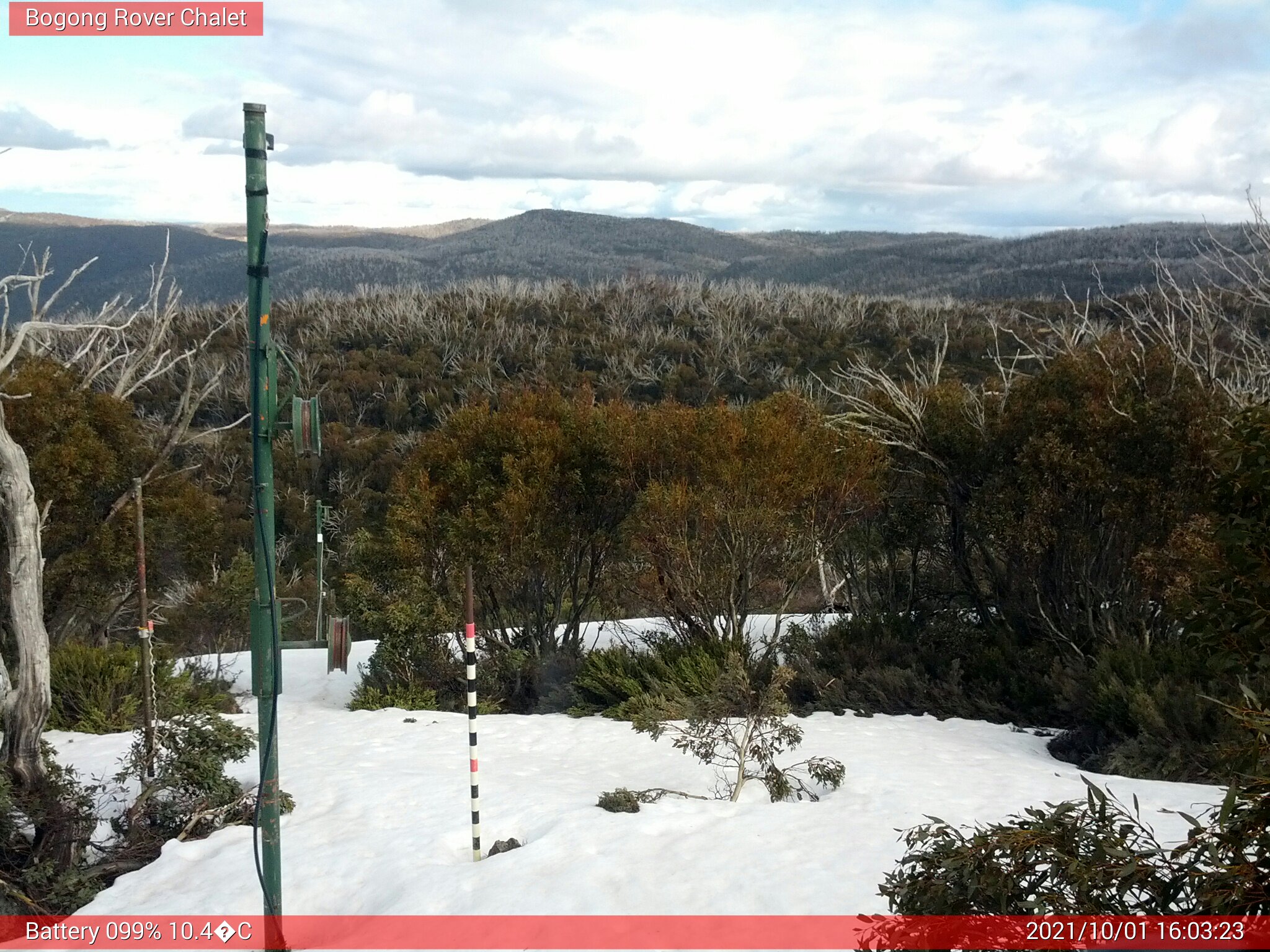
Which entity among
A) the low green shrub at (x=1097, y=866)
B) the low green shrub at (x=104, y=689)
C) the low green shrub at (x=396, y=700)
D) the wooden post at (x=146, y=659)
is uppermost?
the low green shrub at (x=1097, y=866)

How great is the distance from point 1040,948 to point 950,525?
1045 centimetres

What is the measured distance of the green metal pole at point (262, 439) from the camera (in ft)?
14.8

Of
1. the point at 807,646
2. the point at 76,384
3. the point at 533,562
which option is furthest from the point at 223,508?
the point at 807,646

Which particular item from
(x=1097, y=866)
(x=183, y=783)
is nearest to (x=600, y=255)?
(x=183, y=783)

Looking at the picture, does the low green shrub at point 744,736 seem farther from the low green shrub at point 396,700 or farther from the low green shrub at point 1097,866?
the low green shrub at point 396,700

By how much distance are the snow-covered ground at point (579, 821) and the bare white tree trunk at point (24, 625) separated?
1.23m

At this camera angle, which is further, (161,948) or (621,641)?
(621,641)

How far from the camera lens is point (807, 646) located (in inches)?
494

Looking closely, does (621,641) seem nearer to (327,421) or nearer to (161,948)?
(161,948)

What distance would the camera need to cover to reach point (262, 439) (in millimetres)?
4637

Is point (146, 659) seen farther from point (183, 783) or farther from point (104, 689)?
point (104, 689)

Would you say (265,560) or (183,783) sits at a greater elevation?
(265,560)

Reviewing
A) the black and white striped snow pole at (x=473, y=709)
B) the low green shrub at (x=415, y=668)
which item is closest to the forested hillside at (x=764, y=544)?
the low green shrub at (x=415, y=668)

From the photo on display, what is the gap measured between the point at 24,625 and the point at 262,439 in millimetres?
3324
